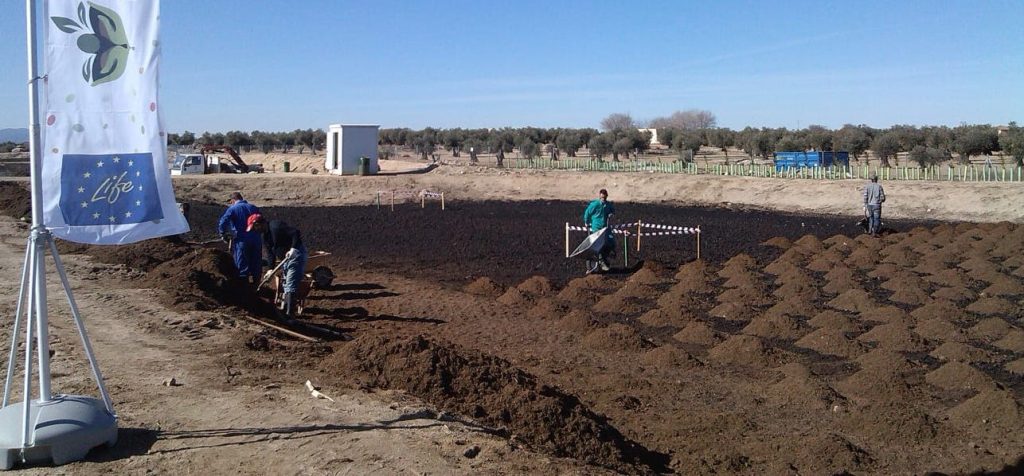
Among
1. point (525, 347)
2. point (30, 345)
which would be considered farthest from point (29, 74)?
point (525, 347)

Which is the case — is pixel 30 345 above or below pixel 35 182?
below

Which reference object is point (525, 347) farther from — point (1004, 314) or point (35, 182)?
point (1004, 314)

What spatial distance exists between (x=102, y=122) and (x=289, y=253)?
19.1 feet

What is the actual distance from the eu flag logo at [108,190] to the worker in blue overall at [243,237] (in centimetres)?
655

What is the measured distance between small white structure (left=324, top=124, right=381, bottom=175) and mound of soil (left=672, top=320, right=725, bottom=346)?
119 feet

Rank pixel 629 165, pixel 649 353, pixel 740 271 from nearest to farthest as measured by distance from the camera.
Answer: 1. pixel 649 353
2. pixel 740 271
3. pixel 629 165

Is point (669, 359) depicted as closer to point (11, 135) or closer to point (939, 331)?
point (939, 331)

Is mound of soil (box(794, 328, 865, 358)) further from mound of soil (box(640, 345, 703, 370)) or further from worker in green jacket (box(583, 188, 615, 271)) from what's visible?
worker in green jacket (box(583, 188, 615, 271))

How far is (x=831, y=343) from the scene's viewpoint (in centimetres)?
1111

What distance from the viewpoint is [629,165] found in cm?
5219

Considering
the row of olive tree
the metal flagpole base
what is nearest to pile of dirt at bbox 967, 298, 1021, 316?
the metal flagpole base

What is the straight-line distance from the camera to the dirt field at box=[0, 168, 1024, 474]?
A: 641 cm

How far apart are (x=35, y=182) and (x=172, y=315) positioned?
222 inches

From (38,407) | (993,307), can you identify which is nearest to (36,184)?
(38,407)
